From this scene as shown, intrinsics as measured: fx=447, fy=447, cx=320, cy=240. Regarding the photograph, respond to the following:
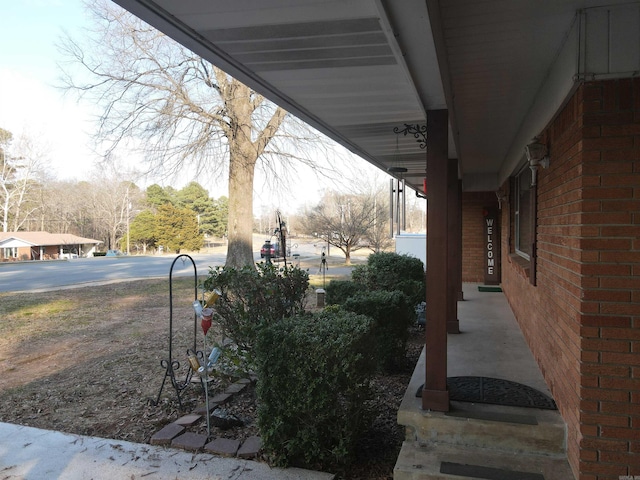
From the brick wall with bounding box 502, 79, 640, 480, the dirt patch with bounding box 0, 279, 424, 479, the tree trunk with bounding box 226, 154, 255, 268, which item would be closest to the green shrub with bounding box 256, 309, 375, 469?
the dirt patch with bounding box 0, 279, 424, 479

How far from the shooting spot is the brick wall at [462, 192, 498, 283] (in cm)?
1156

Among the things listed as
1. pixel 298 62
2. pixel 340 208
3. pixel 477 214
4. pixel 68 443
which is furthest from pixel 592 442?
pixel 340 208

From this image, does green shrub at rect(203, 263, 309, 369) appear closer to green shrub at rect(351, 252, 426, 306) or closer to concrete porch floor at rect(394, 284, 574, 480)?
concrete porch floor at rect(394, 284, 574, 480)

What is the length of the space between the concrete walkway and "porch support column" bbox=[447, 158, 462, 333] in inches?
138

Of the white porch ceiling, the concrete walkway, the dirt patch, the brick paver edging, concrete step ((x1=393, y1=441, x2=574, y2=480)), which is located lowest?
the dirt patch

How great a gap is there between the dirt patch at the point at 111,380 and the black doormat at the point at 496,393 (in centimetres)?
61

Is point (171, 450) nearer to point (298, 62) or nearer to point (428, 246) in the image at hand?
point (428, 246)

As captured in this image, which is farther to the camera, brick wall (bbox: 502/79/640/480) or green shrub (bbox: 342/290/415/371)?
green shrub (bbox: 342/290/415/371)

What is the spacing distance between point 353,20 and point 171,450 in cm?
326

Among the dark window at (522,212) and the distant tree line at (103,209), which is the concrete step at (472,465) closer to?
the dark window at (522,212)

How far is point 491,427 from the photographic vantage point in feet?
10.0

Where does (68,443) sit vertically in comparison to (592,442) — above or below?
below

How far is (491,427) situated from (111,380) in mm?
4324

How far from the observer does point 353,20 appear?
223 cm
